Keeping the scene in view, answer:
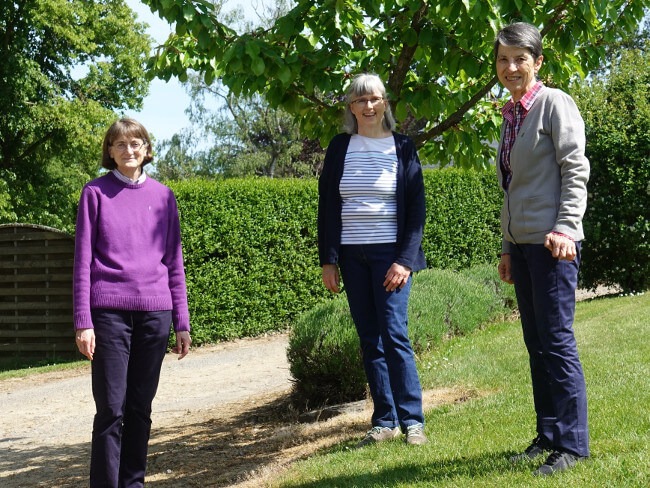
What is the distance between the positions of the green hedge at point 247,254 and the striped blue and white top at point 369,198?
9.26m

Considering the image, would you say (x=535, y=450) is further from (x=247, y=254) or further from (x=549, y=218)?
(x=247, y=254)

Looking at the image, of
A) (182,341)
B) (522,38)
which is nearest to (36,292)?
(182,341)

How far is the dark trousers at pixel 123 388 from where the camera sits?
420 cm

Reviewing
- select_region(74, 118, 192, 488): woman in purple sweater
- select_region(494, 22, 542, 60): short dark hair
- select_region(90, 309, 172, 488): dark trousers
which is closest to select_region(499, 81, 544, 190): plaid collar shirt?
select_region(494, 22, 542, 60): short dark hair

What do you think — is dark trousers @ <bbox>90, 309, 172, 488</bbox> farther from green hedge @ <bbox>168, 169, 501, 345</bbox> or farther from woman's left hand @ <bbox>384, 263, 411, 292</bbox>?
green hedge @ <bbox>168, 169, 501, 345</bbox>

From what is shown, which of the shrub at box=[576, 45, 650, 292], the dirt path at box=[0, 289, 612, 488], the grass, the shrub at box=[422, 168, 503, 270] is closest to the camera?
the grass

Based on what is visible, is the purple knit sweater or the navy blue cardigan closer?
the purple knit sweater

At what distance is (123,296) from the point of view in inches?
166


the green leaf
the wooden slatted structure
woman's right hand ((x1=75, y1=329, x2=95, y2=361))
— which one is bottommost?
the wooden slatted structure

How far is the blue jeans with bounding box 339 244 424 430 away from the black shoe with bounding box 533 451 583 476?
1.29 m

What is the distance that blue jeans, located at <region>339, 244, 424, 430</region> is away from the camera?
4977 millimetres

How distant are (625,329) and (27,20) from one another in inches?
795

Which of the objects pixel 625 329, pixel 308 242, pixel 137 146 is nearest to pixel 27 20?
pixel 308 242

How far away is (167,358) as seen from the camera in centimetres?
1351
